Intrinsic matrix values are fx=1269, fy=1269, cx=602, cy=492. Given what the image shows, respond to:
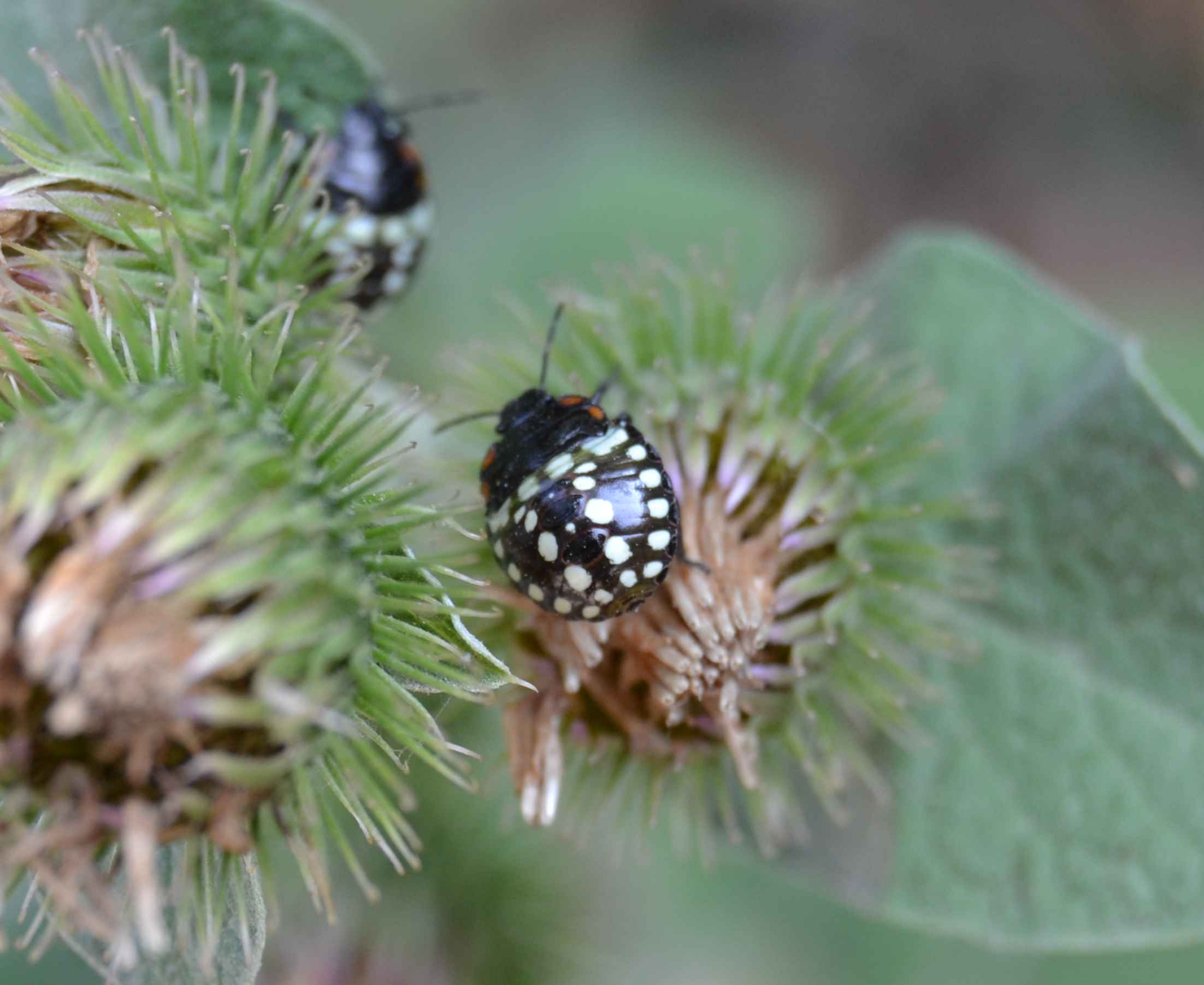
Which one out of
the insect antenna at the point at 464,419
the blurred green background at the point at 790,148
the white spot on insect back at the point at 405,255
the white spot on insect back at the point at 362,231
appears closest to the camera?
the insect antenna at the point at 464,419

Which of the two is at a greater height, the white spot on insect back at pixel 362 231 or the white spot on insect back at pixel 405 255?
the white spot on insect back at pixel 405 255

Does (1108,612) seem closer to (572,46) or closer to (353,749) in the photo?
(353,749)

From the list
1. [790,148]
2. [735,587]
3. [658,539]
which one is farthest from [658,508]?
[790,148]

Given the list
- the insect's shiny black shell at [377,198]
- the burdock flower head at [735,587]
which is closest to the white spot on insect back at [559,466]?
the burdock flower head at [735,587]

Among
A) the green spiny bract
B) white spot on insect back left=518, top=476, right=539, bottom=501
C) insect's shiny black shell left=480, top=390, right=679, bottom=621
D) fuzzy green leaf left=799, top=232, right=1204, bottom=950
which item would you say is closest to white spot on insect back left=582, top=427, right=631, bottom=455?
insect's shiny black shell left=480, top=390, right=679, bottom=621

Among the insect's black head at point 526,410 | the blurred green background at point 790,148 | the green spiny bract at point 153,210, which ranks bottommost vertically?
the insect's black head at point 526,410

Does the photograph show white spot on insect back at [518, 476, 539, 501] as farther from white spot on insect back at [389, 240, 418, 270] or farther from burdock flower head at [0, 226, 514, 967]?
white spot on insect back at [389, 240, 418, 270]

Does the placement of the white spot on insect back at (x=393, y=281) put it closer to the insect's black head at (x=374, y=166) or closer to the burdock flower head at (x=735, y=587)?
the insect's black head at (x=374, y=166)
